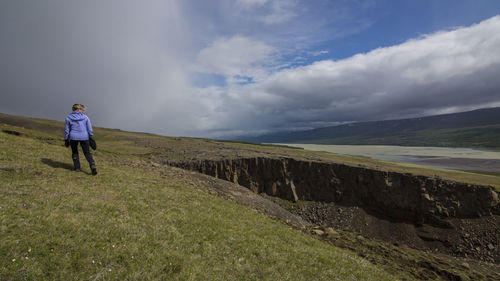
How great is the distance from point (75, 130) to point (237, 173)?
45704mm

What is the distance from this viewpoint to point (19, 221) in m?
9.03

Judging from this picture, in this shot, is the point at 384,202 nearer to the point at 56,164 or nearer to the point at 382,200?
the point at 382,200

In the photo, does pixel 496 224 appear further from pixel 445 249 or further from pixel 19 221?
pixel 19 221

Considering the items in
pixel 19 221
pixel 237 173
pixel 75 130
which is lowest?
pixel 237 173

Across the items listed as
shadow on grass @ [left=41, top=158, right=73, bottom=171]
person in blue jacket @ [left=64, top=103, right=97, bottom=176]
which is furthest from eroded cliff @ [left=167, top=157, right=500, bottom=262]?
person in blue jacket @ [left=64, top=103, right=97, bottom=176]

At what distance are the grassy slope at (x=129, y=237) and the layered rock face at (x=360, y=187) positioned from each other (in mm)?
34513

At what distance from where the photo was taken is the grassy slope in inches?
313

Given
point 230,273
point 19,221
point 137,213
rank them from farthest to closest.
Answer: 1. point 137,213
2. point 230,273
3. point 19,221

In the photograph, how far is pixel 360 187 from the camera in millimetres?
58719

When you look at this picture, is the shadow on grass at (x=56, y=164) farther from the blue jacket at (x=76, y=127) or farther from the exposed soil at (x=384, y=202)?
the exposed soil at (x=384, y=202)

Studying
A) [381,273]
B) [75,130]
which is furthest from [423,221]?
[75,130]

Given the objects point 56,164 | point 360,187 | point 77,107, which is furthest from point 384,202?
point 56,164

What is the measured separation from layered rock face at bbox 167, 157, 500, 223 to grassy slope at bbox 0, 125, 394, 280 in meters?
34.5

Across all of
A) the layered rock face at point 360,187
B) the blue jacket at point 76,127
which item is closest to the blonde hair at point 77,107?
the blue jacket at point 76,127
